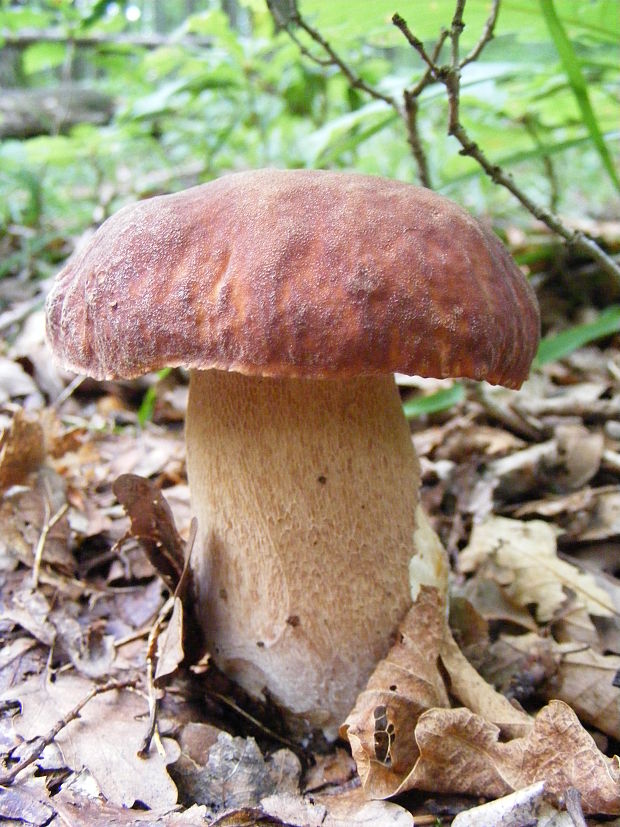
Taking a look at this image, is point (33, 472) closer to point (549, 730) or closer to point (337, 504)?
point (337, 504)

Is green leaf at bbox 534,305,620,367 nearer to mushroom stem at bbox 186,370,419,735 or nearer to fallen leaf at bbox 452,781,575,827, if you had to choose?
mushroom stem at bbox 186,370,419,735

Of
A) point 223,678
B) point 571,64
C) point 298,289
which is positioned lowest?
point 223,678

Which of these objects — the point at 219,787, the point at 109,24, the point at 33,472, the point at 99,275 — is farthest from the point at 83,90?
the point at 219,787

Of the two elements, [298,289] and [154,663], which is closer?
[298,289]

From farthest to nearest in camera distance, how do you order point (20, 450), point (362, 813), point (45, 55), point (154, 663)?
point (45, 55)
point (20, 450)
point (154, 663)
point (362, 813)

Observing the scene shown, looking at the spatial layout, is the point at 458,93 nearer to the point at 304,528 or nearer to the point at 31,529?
→ the point at 304,528

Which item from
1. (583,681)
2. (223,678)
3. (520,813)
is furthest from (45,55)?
(520,813)
